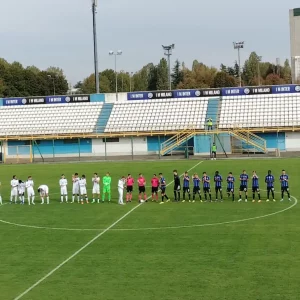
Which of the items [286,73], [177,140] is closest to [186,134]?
[177,140]

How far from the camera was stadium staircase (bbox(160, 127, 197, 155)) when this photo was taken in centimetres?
5941

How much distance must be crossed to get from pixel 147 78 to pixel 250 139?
10301cm

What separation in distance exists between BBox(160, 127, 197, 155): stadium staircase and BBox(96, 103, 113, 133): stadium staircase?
851cm

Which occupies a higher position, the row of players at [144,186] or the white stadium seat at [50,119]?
the white stadium seat at [50,119]

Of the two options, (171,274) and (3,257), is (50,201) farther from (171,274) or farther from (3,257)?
(171,274)

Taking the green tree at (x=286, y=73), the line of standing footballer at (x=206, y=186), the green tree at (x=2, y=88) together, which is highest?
the green tree at (x=286, y=73)

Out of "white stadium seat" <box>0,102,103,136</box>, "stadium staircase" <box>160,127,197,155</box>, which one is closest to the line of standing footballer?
"stadium staircase" <box>160,127,197,155</box>

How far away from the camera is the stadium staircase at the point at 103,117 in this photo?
6700cm

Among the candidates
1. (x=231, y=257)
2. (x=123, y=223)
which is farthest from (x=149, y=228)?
(x=231, y=257)

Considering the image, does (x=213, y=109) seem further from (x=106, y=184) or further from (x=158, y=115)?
(x=106, y=184)

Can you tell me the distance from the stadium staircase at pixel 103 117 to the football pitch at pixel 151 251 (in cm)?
3671

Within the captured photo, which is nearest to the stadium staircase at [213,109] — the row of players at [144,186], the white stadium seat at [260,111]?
the white stadium seat at [260,111]

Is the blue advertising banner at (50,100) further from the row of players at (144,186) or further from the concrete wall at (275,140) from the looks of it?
the row of players at (144,186)

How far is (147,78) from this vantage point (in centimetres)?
16100
